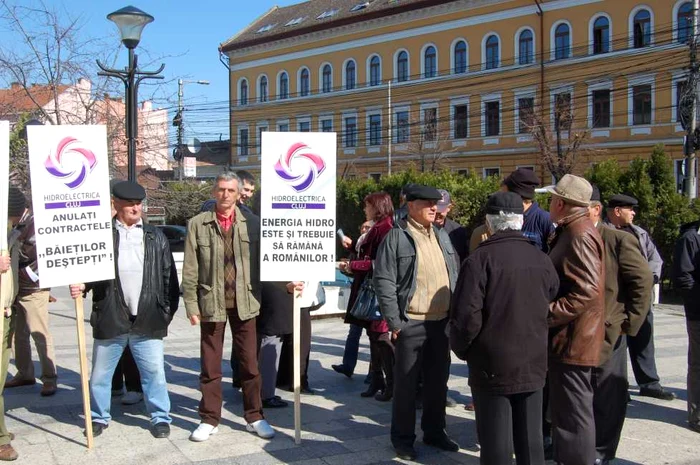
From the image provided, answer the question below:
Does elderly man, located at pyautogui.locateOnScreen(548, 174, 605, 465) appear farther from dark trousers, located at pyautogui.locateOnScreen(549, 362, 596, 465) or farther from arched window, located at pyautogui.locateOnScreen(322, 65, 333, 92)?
→ arched window, located at pyautogui.locateOnScreen(322, 65, 333, 92)

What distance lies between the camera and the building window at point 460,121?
1813 inches

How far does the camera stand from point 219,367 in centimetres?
579

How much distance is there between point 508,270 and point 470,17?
141 feet

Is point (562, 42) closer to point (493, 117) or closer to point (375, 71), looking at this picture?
point (493, 117)

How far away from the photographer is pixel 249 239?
5883mm

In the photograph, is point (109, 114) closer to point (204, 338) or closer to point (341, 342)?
point (341, 342)

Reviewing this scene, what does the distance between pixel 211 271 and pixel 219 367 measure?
0.78 m

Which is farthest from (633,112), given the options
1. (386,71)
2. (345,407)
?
(345,407)

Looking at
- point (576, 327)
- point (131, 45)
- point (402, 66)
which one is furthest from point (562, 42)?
point (576, 327)

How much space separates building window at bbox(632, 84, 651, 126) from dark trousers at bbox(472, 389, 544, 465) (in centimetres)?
3773

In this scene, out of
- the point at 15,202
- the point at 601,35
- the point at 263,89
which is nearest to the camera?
the point at 15,202

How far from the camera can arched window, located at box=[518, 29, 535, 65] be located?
42438 mm

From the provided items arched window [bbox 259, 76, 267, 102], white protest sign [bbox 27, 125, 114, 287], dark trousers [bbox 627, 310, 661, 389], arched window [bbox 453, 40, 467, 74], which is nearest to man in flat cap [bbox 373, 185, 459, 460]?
white protest sign [bbox 27, 125, 114, 287]

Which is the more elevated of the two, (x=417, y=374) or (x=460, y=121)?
(x=460, y=121)
